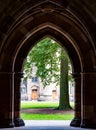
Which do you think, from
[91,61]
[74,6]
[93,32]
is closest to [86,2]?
[74,6]

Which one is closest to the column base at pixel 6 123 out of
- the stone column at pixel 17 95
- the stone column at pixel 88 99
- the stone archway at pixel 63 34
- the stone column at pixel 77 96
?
the stone archway at pixel 63 34

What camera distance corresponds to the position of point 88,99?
12797 mm

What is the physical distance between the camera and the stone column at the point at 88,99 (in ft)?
41.4

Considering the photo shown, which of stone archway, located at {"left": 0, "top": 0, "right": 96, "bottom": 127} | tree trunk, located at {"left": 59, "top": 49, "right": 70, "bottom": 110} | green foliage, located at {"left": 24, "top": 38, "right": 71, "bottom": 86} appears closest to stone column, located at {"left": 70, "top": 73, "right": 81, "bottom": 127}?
stone archway, located at {"left": 0, "top": 0, "right": 96, "bottom": 127}

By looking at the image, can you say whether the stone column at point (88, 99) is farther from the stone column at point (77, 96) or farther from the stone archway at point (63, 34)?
the stone column at point (77, 96)

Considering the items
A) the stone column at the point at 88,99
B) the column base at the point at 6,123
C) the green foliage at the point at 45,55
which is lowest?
the column base at the point at 6,123

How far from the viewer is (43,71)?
2155cm

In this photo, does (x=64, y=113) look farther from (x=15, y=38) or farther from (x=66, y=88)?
(x=15, y=38)

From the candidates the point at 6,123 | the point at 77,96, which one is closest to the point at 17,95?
the point at 6,123

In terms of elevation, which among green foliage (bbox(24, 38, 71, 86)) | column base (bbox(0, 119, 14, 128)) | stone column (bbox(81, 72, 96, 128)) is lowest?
column base (bbox(0, 119, 14, 128))

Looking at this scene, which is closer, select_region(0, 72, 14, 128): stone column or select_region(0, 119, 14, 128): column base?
select_region(0, 119, 14, 128): column base

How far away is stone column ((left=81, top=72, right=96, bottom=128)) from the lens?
41.4ft

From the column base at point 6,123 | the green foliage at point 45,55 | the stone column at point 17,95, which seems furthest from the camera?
the green foliage at point 45,55

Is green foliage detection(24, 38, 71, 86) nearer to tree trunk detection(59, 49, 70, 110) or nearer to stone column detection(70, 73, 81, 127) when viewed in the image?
tree trunk detection(59, 49, 70, 110)
